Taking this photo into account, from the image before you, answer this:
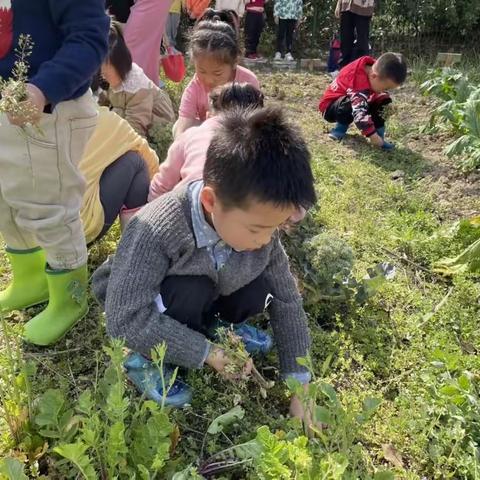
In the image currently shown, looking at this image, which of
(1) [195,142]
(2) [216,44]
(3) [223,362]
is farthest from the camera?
(2) [216,44]

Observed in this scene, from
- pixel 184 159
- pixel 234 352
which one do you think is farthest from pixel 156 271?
pixel 184 159

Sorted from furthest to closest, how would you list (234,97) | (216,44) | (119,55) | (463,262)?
(119,55), (216,44), (463,262), (234,97)

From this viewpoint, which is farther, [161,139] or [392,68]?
[392,68]

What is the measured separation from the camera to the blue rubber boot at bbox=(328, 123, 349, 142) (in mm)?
4621

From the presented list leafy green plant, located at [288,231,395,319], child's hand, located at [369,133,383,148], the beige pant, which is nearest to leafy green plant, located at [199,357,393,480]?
leafy green plant, located at [288,231,395,319]

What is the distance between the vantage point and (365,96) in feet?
14.9

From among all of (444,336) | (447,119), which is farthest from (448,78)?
(444,336)

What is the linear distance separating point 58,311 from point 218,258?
681mm

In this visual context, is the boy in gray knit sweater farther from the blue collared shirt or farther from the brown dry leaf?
the brown dry leaf

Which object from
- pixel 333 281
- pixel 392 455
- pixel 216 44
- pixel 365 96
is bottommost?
pixel 392 455

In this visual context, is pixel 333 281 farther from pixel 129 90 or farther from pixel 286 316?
pixel 129 90

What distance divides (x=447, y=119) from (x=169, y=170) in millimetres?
2868

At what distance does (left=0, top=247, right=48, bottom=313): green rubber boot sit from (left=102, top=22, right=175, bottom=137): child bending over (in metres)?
1.45

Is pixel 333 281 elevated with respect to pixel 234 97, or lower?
lower
